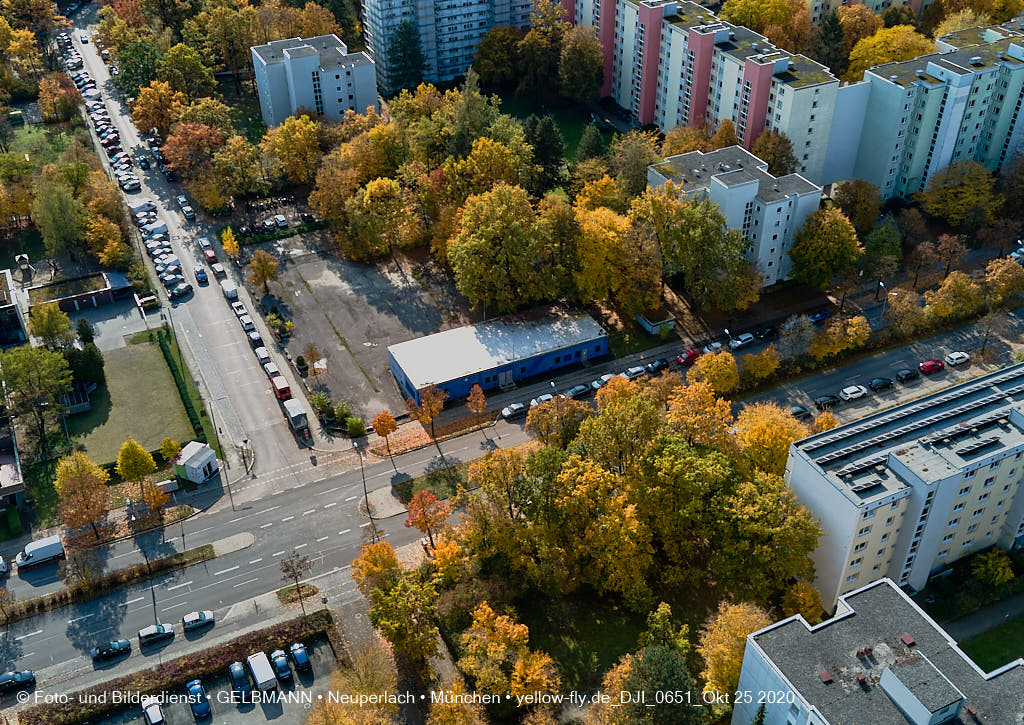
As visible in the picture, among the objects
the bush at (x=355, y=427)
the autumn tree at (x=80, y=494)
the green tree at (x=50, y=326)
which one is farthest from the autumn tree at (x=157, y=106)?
the autumn tree at (x=80, y=494)

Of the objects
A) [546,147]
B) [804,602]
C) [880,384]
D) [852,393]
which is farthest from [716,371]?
[546,147]

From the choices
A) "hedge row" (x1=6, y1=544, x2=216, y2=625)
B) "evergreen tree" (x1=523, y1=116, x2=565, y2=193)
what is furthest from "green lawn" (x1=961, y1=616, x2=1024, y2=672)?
"evergreen tree" (x1=523, y1=116, x2=565, y2=193)

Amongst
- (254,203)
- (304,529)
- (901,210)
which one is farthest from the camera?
(254,203)

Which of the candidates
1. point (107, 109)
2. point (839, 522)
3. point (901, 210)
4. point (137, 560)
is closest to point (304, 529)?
point (137, 560)

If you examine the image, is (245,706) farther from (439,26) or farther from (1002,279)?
(439,26)

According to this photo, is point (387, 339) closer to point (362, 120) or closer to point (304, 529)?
point (304, 529)
